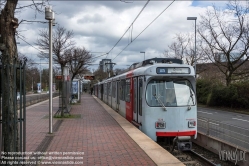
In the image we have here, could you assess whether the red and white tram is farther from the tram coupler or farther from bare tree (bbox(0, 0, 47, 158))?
bare tree (bbox(0, 0, 47, 158))

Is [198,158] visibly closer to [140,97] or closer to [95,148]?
[140,97]

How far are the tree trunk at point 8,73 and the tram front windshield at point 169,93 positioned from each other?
624 centimetres

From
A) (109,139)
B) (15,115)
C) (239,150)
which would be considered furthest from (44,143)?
(239,150)

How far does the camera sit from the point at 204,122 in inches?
475

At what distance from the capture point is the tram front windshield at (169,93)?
10914mm

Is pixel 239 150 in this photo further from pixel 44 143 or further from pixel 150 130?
pixel 44 143

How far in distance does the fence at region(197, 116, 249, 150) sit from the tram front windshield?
126cm

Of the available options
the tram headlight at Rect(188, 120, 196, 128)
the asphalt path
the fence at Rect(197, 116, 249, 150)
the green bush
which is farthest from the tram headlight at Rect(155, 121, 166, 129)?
the green bush

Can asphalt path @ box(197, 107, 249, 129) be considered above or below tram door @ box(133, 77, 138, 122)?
below

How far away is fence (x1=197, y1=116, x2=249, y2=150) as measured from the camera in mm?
9570

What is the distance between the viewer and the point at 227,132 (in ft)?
34.2

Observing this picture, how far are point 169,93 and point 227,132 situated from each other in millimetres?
2306

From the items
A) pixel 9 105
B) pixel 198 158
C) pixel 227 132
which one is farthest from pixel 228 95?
pixel 9 105

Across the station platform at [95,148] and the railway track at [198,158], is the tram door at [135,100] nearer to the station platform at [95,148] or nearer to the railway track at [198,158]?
the station platform at [95,148]
